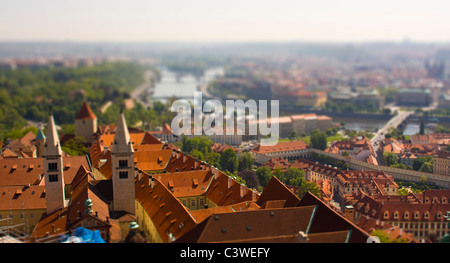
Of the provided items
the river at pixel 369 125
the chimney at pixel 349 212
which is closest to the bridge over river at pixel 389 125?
the river at pixel 369 125

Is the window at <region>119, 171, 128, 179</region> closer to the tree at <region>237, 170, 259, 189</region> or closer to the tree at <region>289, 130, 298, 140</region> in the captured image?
the tree at <region>237, 170, 259, 189</region>

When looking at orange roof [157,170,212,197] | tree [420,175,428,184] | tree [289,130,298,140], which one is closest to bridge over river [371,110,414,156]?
tree [289,130,298,140]

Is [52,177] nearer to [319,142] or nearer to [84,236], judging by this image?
[84,236]

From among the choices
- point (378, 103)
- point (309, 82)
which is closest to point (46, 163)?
point (378, 103)

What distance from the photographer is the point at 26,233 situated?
28.5 metres

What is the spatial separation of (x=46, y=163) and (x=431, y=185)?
30136 millimetres

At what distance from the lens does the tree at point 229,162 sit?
4462 centimetres

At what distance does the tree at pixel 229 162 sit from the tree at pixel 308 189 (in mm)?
8400

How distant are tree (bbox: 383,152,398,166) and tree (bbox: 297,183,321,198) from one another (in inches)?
539

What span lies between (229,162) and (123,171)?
61.4 ft

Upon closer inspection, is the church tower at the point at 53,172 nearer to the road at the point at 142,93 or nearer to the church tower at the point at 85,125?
the church tower at the point at 85,125

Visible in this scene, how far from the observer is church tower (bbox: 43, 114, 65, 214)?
2642cm

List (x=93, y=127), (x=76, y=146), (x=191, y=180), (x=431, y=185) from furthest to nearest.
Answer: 1. (x=93, y=127)
2. (x=76, y=146)
3. (x=431, y=185)
4. (x=191, y=180)
